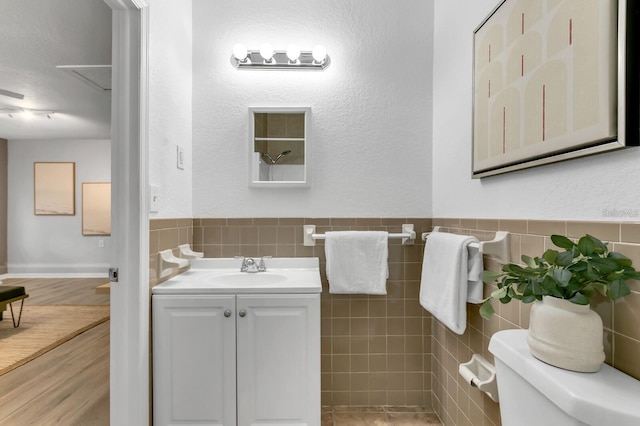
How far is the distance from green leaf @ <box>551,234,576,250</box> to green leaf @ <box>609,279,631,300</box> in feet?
0.32

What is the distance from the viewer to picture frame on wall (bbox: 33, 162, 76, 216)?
4.91 meters

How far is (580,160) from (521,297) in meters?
0.40

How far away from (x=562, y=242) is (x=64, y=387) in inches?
105

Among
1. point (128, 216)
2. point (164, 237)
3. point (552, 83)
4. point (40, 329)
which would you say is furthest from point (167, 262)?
point (40, 329)

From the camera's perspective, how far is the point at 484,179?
124 cm

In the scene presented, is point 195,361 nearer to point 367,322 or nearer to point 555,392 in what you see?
point 367,322

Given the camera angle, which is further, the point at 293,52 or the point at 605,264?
the point at 293,52

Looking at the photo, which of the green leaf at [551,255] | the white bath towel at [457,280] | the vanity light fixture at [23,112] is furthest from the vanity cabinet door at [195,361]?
the vanity light fixture at [23,112]

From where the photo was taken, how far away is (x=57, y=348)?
2.44 meters

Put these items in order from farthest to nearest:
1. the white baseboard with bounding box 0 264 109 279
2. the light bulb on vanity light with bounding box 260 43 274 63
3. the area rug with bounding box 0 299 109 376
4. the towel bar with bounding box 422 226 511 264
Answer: the white baseboard with bounding box 0 264 109 279
the area rug with bounding box 0 299 109 376
the light bulb on vanity light with bounding box 260 43 274 63
the towel bar with bounding box 422 226 511 264

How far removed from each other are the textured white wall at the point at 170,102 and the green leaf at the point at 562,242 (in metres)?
1.39

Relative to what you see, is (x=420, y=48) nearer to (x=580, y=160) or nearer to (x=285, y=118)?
(x=285, y=118)

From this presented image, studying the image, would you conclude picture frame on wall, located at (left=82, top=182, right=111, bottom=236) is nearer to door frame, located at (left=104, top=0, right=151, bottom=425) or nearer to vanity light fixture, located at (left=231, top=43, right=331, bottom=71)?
vanity light fixture, located at (left=231, top=43, right=331, bottom=71)

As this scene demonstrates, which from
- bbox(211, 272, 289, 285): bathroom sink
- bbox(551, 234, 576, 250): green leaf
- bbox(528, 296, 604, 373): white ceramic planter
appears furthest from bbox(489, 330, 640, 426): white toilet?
bbox(211, 272, 289, 285): bathroom sink
